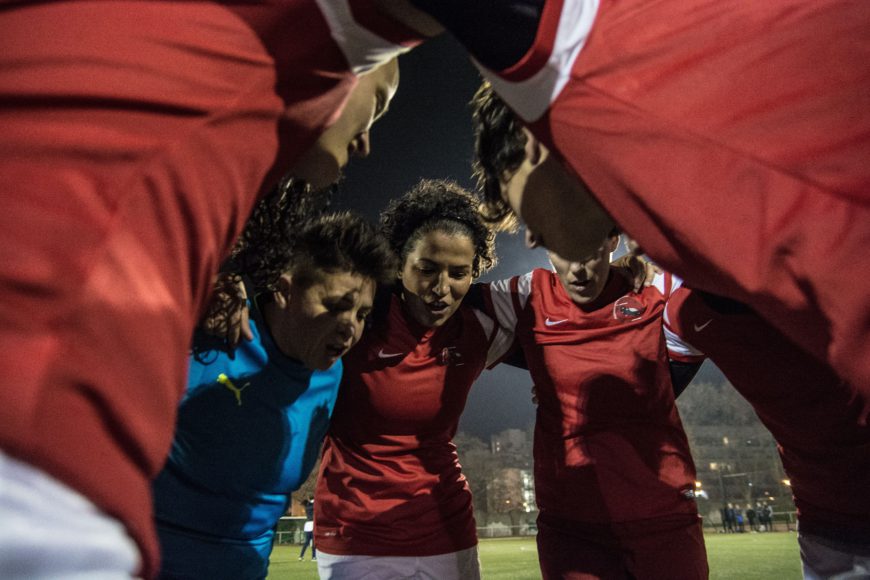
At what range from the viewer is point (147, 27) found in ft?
2.25

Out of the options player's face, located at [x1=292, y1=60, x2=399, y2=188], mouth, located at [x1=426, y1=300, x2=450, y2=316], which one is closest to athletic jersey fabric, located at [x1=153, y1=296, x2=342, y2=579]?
mouth, located at [x1=426, y1=300, x2=450, y2=316]

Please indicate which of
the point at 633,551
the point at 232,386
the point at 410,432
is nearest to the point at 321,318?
the point at 232,386

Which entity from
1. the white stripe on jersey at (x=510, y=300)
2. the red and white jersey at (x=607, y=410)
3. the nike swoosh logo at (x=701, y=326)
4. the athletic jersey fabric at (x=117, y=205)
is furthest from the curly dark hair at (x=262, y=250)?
the nike swoosh logo at (x=701, y=326)

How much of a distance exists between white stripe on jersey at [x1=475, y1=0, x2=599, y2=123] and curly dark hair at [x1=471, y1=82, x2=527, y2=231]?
0.93 metres

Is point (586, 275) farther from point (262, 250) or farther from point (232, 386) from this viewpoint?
point (232, 386)

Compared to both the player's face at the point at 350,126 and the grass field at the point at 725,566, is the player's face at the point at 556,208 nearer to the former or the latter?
the player's face at the point at 350,126

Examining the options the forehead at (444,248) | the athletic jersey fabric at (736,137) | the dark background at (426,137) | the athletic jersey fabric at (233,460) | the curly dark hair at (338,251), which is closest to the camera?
the athletic jersey fabric at (736,137)

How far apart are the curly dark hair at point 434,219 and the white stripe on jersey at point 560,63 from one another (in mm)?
2125

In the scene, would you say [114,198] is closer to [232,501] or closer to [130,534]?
[130,534]

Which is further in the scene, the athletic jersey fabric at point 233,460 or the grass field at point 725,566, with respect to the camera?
the grass field at point 725,566

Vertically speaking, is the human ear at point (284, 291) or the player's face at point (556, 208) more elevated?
the player's face at point (556, 208)

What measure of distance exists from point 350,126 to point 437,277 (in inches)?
66.1

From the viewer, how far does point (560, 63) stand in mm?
863

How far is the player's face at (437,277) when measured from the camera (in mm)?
2840
